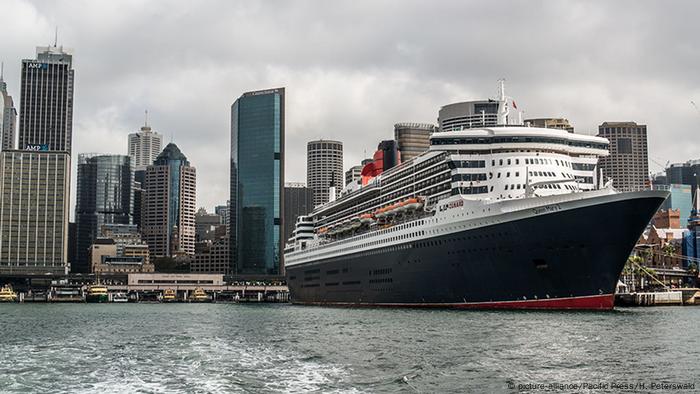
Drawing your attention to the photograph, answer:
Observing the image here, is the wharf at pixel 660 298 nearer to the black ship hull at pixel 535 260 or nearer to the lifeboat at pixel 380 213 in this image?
the lifeboat at pixel 380 213

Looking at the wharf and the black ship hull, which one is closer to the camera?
the black ship hull

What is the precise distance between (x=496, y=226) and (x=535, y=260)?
4.77 metres

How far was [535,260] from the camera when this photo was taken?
67.1 metres

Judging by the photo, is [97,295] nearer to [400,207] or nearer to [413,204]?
[400,207]

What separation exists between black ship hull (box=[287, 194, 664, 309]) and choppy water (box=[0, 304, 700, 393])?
7834 mm

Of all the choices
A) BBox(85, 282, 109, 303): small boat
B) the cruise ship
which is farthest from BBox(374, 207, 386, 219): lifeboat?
BBox(85, 282, 109, 303): small boat

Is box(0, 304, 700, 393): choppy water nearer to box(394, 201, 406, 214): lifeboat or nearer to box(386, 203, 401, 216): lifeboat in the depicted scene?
box(394, 201, 406, 214): lifeboat

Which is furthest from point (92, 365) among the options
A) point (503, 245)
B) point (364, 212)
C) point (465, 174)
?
point (364, 212)

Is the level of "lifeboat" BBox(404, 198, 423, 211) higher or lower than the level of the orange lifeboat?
higher

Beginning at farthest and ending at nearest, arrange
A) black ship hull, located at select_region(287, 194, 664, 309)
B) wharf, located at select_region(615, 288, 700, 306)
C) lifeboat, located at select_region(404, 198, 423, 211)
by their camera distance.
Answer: wharf, located at select_region(615, 288, 700, 306) < lifeboat, located at select_region(404, 198, 423, 211) < black ship hull, located at select_region(287, 194, 664, 309)

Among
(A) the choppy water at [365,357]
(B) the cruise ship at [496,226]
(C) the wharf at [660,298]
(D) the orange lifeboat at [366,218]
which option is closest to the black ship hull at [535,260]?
(B) the cruise ship at [496,226]

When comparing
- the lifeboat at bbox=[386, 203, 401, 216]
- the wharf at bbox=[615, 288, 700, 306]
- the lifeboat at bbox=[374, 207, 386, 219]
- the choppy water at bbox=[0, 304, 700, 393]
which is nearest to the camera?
the choppy water at bbox=[0, 304, 700, 393]

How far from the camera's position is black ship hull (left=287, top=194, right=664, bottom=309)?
211 feet

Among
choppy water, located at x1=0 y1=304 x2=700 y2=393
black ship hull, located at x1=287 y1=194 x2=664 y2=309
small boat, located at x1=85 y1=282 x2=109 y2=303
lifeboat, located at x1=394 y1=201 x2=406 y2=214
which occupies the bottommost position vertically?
small boat, located at x1=85 y1=282 x2=109 y2=303
